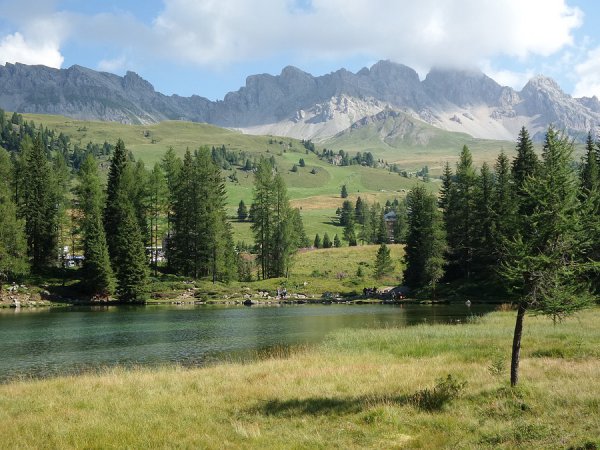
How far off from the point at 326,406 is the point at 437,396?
356cm

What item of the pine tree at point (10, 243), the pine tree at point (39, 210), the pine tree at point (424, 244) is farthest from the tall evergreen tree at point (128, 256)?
the pine tree at point (424, 244)

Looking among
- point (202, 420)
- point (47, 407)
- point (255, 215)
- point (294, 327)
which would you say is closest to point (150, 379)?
point (47, 407)

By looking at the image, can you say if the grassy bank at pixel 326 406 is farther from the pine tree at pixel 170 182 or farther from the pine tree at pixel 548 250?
the pine tree at pixel 170 182

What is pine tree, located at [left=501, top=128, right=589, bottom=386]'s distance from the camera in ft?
58.7

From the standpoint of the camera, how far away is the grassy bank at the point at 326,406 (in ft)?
45.3

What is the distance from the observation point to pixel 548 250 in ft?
60.4

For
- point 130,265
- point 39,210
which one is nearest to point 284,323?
point 130,265

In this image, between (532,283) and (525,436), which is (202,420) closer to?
(525,436)

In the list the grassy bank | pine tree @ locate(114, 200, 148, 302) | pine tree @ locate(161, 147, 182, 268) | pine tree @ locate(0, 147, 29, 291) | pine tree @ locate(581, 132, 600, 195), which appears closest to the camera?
the grassy bank

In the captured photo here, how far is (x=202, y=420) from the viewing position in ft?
53.0

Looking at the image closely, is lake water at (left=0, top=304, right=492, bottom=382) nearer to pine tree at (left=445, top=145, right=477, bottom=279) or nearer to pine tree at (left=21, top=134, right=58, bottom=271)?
pine tree at (left=445, top=145, right=477, bottom=279)

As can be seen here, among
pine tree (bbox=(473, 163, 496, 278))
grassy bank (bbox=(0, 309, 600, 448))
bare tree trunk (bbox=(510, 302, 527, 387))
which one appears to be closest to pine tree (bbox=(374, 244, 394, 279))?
pine tree (bbox=(473, 163, 496, 278))

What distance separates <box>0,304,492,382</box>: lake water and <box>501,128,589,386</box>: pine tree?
20.6m

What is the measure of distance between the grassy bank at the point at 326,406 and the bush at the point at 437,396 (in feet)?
0.23
